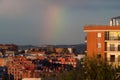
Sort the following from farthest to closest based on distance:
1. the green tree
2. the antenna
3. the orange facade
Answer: the antenna, the orange facade, the green tree

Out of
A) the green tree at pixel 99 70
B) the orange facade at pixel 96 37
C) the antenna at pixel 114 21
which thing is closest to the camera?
the green tree at pixel 99 70

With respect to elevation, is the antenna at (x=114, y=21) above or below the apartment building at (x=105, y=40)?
above

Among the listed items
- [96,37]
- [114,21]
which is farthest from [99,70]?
[114,21]

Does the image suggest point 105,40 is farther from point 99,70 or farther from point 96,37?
point 99,70

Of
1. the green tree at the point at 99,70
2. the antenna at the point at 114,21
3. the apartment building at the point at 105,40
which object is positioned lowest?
the green tree at the point at 99,70

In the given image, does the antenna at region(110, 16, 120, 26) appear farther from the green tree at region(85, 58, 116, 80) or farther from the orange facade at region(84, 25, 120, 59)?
the green tree at region(85, 58, 116, 80)

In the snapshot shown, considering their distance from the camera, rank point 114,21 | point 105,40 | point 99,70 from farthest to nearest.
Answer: point 114,21
point 105,40
point 99,70

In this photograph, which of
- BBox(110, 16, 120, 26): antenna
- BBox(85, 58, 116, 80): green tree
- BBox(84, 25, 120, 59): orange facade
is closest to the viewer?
BBox(85, 58, 116, 80): green tree

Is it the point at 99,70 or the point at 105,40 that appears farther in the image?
the point at 105,40

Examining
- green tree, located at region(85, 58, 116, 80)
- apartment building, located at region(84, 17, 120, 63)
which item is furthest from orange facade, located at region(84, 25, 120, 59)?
green tree, located at region(85, 58, 116, 80)

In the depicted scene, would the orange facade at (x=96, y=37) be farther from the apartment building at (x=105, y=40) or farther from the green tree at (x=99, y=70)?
the green tree at (x=99, y=70)

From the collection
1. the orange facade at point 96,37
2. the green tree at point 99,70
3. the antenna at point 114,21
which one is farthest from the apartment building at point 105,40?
the green tree at point 99,70

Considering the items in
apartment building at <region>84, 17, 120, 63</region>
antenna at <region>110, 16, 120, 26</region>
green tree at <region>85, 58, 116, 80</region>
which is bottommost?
green tree at <region>85, 58, 116, 80</region>

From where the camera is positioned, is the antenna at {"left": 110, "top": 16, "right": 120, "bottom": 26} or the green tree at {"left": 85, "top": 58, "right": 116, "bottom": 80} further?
the antenna at {"left": 110, "top": 16, "right": 120, "bottom": 26}
